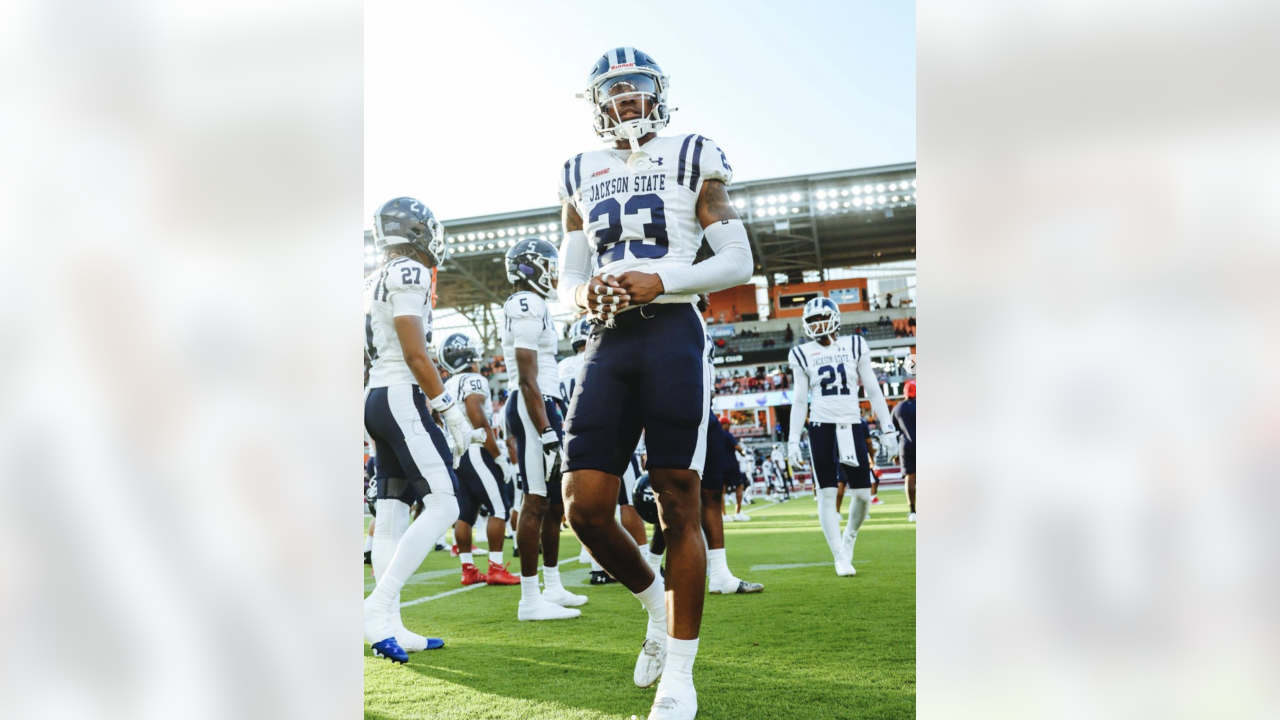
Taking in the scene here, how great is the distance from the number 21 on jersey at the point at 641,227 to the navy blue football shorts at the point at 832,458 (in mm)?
4541

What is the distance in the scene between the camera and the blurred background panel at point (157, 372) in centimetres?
81

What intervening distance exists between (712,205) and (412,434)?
2.12 metres

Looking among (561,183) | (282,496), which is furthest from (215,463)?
(561,183)

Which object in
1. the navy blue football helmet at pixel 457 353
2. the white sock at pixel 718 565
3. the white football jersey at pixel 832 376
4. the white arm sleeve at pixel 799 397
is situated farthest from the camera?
the navy blue football helmet at pixel 457 353

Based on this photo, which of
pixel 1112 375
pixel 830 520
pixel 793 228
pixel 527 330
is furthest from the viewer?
pixel 793 228

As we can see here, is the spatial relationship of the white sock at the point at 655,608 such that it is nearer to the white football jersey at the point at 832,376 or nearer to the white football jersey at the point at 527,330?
the white football jersey at the point at 527,330

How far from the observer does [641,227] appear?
10.2 ft

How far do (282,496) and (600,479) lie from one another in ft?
6.85

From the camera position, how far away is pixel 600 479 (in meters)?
2.92

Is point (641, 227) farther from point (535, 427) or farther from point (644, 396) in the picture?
point (535, 427)

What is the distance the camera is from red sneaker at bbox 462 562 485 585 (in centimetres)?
738

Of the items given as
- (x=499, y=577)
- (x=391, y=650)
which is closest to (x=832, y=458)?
(x=499, y=577)

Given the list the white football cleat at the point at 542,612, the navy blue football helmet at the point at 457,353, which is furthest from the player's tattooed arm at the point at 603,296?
the navy blue football helmet at the point at 457,353

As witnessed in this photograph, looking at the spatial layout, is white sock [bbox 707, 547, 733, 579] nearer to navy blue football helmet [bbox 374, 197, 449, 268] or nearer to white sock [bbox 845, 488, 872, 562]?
white sock [bbox 845, 488, 872, 562]
